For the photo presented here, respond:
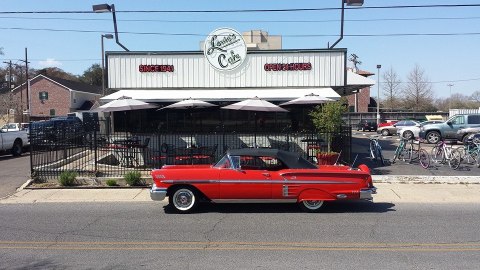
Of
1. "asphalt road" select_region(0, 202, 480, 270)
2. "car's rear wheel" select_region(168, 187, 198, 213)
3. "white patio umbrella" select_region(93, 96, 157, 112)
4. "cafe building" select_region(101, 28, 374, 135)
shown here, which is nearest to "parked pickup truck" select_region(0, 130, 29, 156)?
"cafe building" select_region(101, 28, 374, 135)

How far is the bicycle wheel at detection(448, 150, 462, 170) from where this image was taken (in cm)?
1585

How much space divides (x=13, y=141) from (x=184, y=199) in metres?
17.8

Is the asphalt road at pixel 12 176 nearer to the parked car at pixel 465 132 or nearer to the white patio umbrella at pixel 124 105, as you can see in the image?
the white patio umbrella at pixel 124 105

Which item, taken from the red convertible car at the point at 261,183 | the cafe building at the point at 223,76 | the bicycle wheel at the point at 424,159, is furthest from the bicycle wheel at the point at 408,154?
the red convertible car at the point at 261,183

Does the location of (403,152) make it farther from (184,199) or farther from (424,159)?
(184,199)

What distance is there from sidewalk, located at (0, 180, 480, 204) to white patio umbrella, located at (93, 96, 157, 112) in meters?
3.93

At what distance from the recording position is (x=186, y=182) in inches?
381

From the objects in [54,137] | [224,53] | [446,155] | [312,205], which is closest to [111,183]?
[54,137]

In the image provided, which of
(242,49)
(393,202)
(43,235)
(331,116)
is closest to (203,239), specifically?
(43,235)

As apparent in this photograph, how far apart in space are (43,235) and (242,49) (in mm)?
12771

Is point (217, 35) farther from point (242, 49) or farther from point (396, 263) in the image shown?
point (396, 263)

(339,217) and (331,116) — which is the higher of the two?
(331,116)

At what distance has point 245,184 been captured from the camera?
377 inches

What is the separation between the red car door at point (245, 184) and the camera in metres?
9.57
